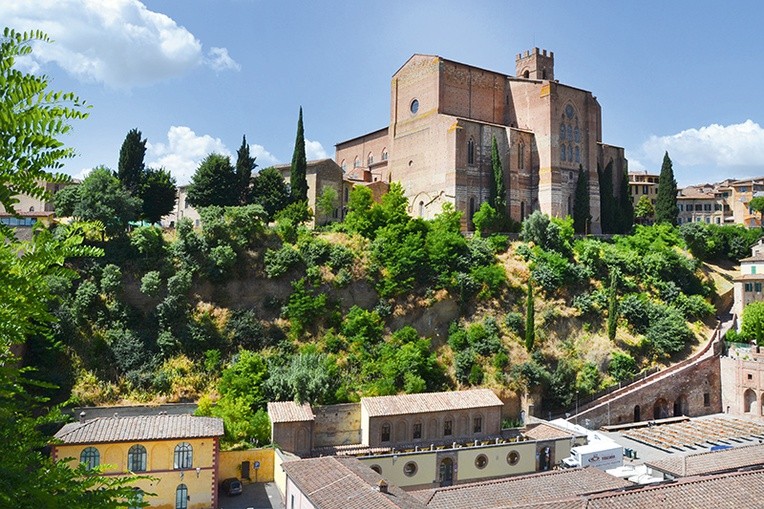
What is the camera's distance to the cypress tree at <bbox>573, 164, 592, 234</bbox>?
5481 cm

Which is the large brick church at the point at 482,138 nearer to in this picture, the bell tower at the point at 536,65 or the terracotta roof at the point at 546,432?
the bell tower at the point at 536,65

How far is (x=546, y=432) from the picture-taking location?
33.1 metres

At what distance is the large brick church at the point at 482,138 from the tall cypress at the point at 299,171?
10.2 m

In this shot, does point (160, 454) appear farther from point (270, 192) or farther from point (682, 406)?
point (682, 406)

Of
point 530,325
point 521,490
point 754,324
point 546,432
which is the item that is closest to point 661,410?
point 754,324

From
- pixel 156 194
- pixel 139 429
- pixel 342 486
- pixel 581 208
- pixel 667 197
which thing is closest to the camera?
pixel 342 486

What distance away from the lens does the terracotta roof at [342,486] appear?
19.8 m

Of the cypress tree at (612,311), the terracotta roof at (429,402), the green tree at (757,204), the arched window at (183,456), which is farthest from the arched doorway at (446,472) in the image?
the green tree at (757,204)

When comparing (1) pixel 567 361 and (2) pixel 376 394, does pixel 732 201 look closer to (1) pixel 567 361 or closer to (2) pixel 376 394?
(1) pixel 567 361

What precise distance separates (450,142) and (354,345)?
22.0 meters

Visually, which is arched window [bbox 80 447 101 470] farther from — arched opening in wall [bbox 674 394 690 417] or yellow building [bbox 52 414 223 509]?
arched opening in wall [bbox 674 394 690 417]

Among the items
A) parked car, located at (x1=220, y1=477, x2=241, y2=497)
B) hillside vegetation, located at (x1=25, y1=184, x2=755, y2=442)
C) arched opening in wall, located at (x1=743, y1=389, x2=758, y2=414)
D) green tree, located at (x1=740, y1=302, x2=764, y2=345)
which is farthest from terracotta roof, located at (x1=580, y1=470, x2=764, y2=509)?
green tree, located at (x1=740, y1=302, x2=764, y2=345)

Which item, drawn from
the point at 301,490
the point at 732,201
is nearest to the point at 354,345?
the point at 301,490

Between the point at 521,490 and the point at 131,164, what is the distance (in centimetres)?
3582
